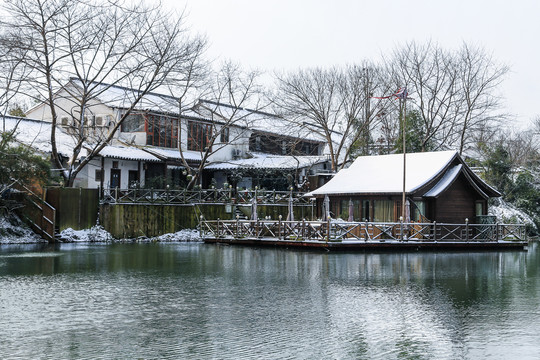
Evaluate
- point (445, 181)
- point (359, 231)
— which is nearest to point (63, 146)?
point (359, 231)

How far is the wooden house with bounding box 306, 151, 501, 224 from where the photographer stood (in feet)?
113

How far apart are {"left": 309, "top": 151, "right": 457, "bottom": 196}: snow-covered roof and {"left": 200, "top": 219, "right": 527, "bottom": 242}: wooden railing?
234 cm

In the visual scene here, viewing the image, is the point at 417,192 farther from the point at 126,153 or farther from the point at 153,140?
the point at 153,140

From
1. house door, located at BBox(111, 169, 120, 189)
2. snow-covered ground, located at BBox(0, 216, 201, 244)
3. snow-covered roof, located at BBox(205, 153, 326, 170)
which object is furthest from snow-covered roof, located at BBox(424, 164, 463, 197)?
house door, located at BBox(111, 169, 120, 189)

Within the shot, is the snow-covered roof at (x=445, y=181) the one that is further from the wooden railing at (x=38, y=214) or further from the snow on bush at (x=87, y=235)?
the wooden railing at (x=38, y=214)

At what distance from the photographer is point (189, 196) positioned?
4106 centimetres

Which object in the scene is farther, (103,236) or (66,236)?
(103,236)

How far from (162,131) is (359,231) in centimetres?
2219

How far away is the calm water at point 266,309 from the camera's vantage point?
1023 centimetres

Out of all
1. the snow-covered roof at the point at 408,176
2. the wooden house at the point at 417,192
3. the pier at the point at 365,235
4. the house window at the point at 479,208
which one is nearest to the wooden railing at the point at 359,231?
the pier at the point at 365,235

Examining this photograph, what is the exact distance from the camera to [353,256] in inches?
1078

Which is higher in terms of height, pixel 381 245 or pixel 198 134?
pixel 198 134

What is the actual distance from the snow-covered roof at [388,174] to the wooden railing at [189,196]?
Answer: 3760 millimetres

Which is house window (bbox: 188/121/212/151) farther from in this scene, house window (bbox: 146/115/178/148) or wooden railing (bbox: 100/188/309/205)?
wooden railing (bbox: 100/188/309/205)
